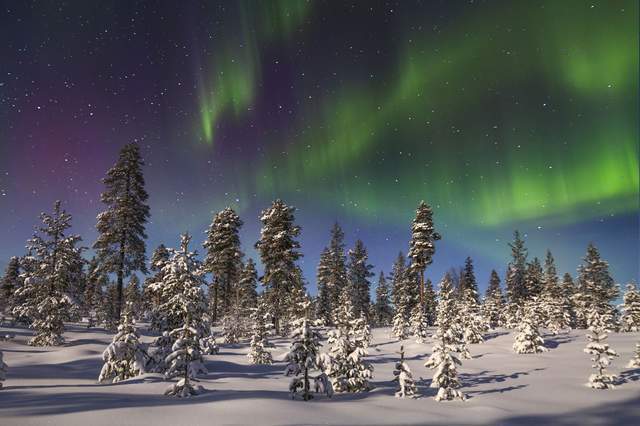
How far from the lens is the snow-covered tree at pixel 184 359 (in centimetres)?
1266

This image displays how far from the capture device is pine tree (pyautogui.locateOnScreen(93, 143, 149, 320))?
28.6m

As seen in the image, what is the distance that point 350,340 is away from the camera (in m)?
16.5

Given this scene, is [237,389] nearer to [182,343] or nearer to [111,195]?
[182,343]

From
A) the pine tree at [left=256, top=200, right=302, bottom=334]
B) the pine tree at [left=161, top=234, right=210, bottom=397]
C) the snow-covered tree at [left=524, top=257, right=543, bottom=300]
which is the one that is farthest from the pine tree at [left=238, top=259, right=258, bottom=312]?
the snow-covered tree at [left=524, top=257, right=543, bottom=300]

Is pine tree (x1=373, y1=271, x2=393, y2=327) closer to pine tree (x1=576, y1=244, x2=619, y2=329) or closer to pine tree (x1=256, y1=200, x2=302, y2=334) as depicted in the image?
pine tree (x1=576, y1=244, x2=619, y2=329)

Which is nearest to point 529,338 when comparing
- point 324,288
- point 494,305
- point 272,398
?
point 272,398

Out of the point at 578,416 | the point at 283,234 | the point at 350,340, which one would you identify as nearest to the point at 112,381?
the point at 350,340

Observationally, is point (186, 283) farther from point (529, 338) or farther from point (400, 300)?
point (400, 300)

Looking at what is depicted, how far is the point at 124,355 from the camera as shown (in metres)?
15.4

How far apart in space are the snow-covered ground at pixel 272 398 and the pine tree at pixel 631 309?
28763 mm

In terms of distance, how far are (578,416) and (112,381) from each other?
17.8 meters

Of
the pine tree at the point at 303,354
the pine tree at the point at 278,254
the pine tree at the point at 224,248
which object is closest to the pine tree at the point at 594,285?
the pine tree at the point at 278,254

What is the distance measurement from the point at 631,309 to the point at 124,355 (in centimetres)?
5859

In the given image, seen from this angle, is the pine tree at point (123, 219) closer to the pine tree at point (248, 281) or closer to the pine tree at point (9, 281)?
the pine tree at point (248, 281)
